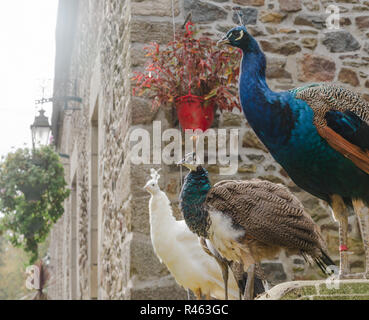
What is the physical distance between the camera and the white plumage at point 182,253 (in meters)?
3.15

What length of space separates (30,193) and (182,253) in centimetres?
658

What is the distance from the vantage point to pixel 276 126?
261 centimetres

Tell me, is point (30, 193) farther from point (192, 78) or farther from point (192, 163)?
point (192, 163)

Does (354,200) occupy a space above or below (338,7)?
below

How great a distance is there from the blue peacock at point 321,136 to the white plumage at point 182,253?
30.1 inches

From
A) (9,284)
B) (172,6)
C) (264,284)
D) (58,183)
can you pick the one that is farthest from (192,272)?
(9,284)

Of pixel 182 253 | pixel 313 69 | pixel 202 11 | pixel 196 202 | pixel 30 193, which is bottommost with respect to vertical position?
pixel 182 253

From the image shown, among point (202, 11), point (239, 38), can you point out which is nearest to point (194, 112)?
point (202, 11)

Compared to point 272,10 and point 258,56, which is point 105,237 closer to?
point 272,10

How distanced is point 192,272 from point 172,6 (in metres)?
1.84

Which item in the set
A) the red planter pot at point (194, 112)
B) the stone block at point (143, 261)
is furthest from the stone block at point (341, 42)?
the stone block at point (143, 261)

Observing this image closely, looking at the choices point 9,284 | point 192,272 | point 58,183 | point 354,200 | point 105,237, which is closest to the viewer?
point 354,200

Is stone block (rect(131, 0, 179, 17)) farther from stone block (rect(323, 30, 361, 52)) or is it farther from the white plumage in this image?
the white plumage

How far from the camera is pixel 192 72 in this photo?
12.1 ft
